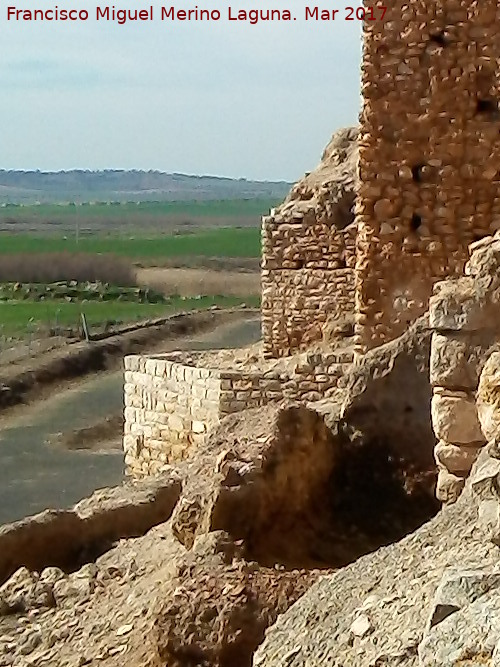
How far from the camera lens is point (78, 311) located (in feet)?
126

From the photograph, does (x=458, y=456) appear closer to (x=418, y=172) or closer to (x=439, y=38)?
(x=418, y=172)

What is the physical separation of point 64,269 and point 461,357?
54.2m

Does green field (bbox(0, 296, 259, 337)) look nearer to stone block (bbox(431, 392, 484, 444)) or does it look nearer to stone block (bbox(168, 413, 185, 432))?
stone block (bbox(168, 413, 185, 432))

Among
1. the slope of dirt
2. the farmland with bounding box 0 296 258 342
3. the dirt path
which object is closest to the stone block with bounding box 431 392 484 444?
the slope of dirt

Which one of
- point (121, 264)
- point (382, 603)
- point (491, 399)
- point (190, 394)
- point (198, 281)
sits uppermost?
point (491, 399)

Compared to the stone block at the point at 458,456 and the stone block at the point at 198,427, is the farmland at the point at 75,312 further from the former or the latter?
the stone block at the point at 458,456

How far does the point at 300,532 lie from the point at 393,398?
0.90 m

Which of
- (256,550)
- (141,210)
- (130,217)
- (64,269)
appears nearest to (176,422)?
(256,550)

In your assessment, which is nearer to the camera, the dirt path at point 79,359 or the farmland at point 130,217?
the dirt path at point 79,359

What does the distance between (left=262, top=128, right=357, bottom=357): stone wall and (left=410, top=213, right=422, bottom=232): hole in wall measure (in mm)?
3722

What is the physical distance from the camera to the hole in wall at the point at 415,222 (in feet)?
27.8

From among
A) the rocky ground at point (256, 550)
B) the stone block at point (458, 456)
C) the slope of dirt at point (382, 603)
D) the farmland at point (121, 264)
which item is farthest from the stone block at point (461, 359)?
the farmland at point (121, 264)

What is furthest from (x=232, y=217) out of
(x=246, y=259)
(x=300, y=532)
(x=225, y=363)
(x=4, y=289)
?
(x=300, y=532)

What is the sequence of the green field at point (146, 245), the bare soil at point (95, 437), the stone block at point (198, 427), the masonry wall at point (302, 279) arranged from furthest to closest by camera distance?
1. the green field at point (146, 245)
2. the bare soil at point (95, 437)
3. the masonry wall at point (302, 279)
4. the stone block at point (198, 427)
